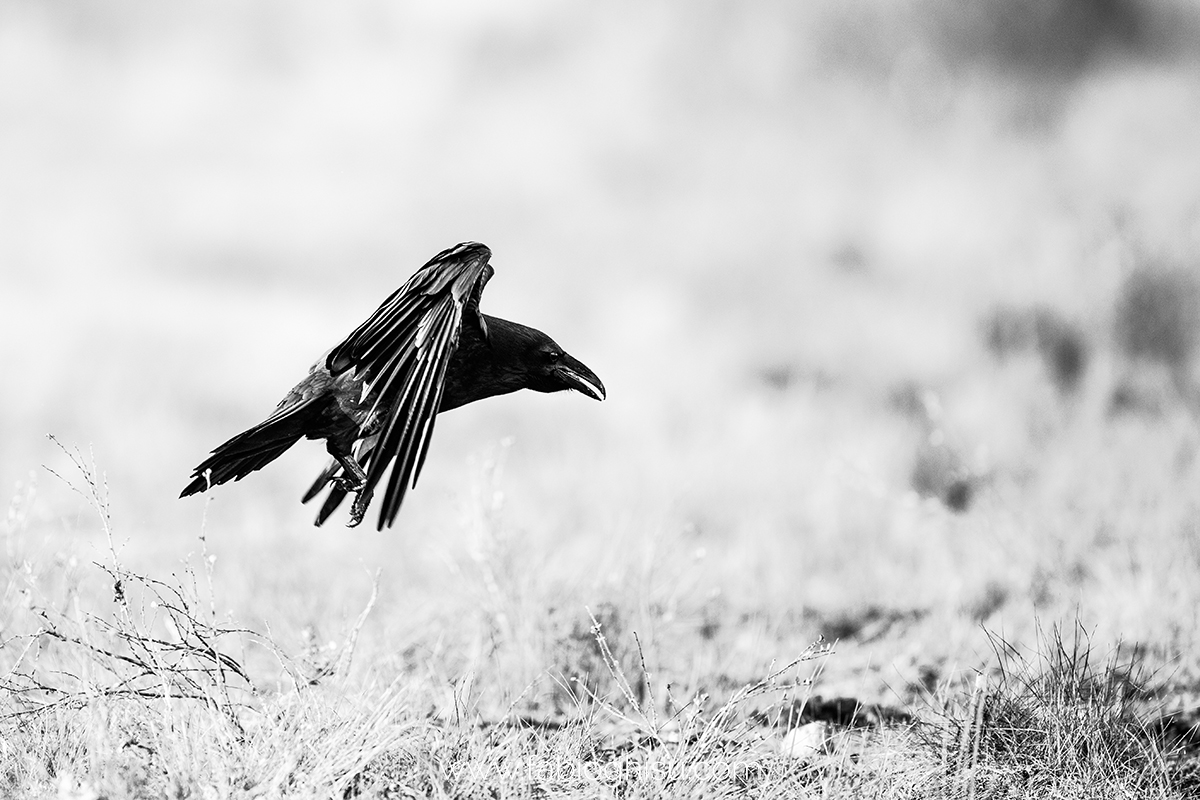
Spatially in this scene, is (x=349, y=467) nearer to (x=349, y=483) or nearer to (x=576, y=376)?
(x=349, y=483)

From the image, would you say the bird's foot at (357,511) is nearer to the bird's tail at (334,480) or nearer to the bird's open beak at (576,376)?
the bird's tail at (334,480)

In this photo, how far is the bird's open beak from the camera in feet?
9.94

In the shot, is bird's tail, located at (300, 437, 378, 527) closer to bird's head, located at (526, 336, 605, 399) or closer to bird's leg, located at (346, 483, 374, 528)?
bird's leg, located at (346, 483, 374, 528)

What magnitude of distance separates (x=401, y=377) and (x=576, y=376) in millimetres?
710

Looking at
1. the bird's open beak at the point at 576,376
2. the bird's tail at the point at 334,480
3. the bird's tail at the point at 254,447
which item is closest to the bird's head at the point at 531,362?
the bird's open beak at the point at 576,376

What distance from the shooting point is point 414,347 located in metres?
2.46

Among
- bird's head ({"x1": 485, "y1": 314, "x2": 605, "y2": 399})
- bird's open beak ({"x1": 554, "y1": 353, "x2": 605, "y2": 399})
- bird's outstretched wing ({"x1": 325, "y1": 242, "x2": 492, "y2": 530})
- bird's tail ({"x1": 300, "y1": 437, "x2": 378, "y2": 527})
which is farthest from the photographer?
bird's open beak ({"x1": 554, "y1": 353, "x2": 605, "y2": 399})

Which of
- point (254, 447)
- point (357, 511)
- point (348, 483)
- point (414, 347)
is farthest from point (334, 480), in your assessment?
point (414, 347)

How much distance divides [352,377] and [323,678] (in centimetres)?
84

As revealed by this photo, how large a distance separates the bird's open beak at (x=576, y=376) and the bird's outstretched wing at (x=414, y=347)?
1.11 ft

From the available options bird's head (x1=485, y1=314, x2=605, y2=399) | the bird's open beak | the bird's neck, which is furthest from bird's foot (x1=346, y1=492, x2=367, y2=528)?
the bird's open beak

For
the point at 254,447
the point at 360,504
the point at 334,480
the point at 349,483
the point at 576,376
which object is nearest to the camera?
the point at 360,504

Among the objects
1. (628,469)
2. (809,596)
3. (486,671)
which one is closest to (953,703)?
(486,671)

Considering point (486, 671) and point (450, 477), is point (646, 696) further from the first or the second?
point (450, 477)
